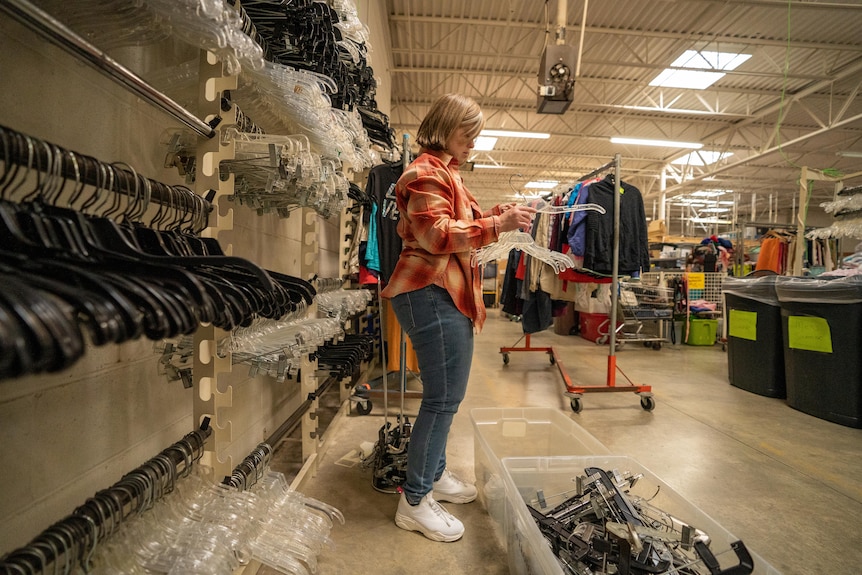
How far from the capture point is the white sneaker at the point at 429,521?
144cm

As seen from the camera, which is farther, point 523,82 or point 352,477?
point 523,82

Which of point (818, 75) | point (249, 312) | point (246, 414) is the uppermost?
point (818, 75)

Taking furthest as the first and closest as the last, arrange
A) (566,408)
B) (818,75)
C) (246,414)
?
(818,75), (566,408), (246,414)

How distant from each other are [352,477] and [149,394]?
108cm

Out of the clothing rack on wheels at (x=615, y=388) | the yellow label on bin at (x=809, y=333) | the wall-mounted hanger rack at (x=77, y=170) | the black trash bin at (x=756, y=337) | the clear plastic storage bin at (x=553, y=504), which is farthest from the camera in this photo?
the black trash bin at (x=756, y=337)

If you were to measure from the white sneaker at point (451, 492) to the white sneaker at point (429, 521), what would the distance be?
0.59 ft

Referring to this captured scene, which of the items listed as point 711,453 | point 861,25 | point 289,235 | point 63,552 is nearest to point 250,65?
point 63,552

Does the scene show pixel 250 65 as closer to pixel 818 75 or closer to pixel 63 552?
pixel 63 552

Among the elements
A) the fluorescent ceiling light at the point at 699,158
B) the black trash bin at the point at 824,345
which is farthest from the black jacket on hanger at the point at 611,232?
the fluorescent ceiling light at the point at 699,158

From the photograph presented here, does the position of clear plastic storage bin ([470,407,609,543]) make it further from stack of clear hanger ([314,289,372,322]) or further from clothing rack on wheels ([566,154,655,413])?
clothing rack on wheels ([566,154,655,413])

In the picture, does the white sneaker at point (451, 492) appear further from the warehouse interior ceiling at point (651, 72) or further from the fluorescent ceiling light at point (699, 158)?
the fluorescent ceiling light at point (699, 158)

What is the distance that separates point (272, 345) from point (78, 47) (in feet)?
2.73

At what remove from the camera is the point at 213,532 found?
85 centimetres

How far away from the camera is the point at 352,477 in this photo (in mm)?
1924
